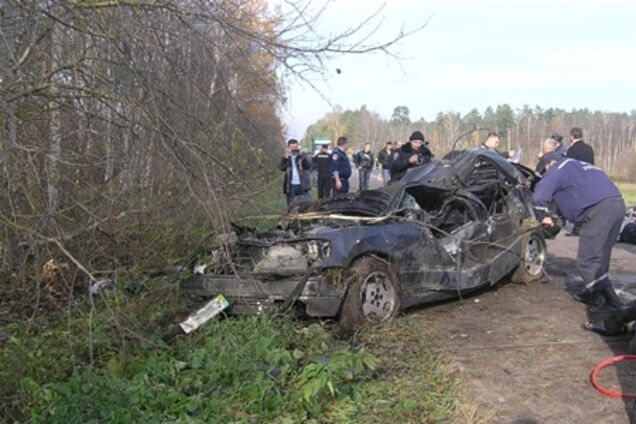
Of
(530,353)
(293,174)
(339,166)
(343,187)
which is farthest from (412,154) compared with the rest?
(530,353)

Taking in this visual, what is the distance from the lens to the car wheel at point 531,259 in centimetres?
798

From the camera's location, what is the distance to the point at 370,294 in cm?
604

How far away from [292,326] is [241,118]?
1.98 meters

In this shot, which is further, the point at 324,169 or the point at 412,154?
the point at 324,169

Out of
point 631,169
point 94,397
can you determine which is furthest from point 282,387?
point 631,169

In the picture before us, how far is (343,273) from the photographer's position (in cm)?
585

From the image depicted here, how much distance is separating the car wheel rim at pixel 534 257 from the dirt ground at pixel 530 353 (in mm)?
173

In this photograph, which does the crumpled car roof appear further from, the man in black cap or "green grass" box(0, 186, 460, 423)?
the man in black cap

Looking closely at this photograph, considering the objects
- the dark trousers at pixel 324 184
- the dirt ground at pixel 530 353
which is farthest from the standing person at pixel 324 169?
the dirt ground at pixel 530 353

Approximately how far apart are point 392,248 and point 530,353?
1.51 meters

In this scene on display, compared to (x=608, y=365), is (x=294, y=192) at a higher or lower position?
higher

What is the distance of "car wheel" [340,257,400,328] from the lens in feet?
19.3

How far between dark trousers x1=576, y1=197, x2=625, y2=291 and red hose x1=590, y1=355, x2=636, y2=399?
67.6 inches

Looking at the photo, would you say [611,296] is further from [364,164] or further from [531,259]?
[364,164]
